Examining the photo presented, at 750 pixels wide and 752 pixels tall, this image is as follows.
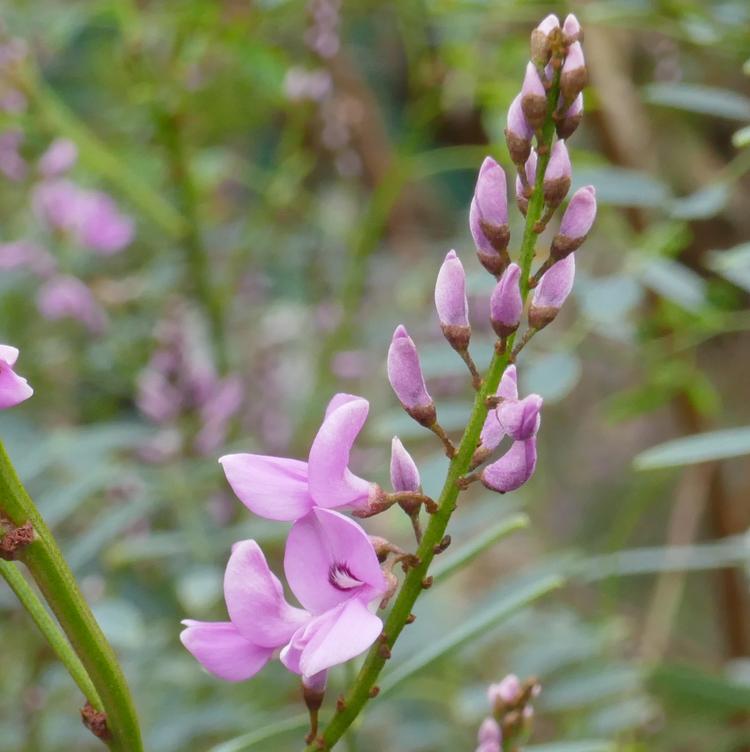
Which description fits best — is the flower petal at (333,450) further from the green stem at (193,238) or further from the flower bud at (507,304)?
the green stem at (193,238)

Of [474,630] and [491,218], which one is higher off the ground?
[491,218]

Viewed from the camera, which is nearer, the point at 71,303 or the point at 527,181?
the point at 527,181

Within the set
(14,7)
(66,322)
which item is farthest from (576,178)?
(14,7)

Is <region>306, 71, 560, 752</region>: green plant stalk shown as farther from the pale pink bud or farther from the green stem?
the green stem

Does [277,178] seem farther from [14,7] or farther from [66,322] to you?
[14,7]

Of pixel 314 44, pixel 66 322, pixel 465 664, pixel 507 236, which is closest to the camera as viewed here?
pixel 507 236

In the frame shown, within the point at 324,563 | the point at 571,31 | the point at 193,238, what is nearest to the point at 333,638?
the point at 324,563

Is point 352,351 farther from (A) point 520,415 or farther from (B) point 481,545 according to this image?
(A) point 520,415
